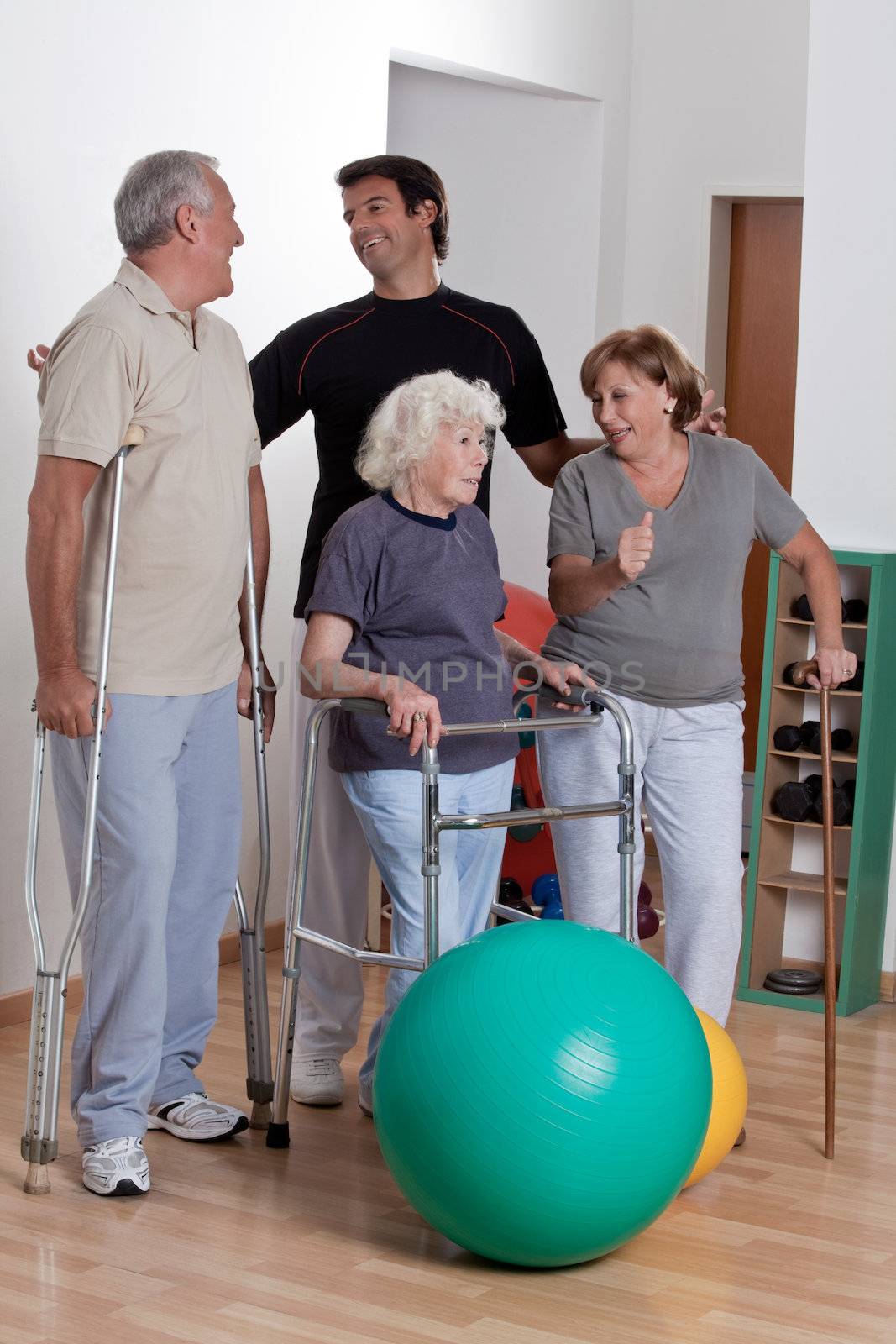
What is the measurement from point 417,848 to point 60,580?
79 cm

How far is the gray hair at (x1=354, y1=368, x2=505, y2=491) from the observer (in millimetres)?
3029

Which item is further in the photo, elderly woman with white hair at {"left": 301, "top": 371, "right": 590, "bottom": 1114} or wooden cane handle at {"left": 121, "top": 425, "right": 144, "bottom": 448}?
elderly woman with white hair at {"left": 301, "top": 371, "right": 590, "bottom": 1114}

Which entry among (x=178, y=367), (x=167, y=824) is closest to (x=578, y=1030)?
(x=167, y=824)

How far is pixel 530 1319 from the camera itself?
2.54 metres

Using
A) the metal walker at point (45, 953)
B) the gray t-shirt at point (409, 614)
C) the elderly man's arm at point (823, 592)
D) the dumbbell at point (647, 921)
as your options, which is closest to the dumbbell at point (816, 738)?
the dumbbell at point (647, 921)

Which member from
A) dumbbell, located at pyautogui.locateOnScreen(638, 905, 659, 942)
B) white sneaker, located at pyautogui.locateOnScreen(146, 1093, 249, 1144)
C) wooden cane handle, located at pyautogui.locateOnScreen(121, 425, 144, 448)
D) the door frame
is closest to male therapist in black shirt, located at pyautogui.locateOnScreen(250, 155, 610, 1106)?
white sneaker, located at pyautogui.locateOnScreen(146, 1093, 249, 1144)

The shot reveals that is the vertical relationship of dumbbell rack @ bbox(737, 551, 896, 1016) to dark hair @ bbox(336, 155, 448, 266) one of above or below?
below

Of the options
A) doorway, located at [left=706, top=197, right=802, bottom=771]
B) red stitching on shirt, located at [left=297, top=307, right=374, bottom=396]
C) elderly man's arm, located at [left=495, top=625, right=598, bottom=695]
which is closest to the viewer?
elderly man's arm, located at [left=495, top=625, right=598, bottom=695]

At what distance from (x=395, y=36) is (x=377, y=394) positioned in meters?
2.18

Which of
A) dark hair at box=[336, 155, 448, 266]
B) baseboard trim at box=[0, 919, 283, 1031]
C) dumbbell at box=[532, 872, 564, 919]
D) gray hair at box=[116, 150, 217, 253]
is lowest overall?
baseboard trim at box=[0, 919, 283, 1031]

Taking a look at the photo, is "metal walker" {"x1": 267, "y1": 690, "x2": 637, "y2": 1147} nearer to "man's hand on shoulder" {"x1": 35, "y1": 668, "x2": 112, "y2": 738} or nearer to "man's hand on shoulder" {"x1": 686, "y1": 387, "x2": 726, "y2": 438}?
"man's hand on shoulder" {"x1": 35, "y1": 668, "x2": 112, "y2": 738}

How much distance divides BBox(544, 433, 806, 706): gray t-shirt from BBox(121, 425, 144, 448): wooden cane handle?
79cm

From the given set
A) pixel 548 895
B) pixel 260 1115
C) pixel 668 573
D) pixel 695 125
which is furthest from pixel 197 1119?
pixel 695 125

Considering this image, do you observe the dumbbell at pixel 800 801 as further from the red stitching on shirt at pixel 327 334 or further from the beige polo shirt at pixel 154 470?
the beige polo shirt at pixel 154 470
